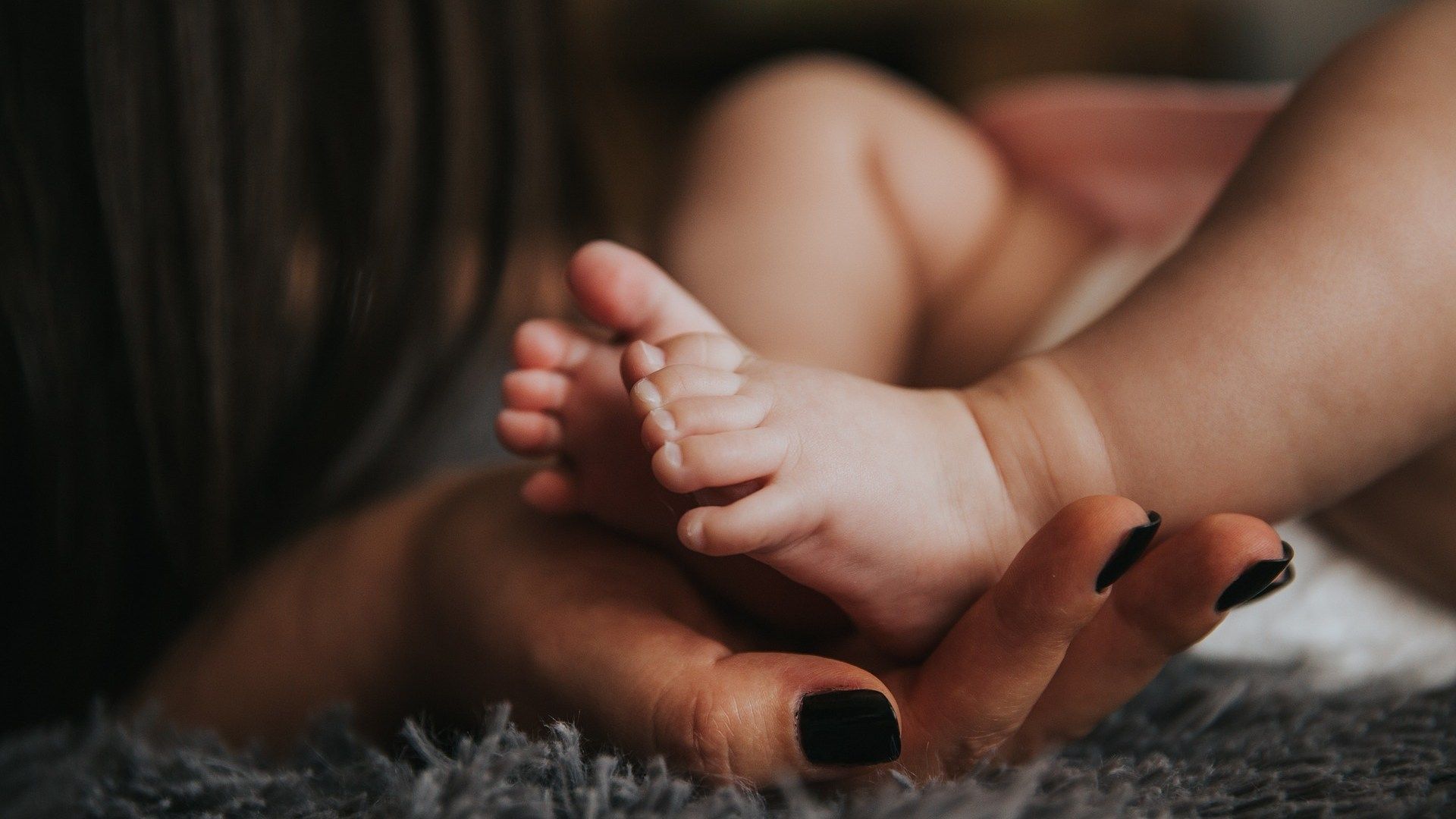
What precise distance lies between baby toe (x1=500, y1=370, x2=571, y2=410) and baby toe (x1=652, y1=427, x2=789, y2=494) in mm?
108

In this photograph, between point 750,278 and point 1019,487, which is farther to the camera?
point 750,278

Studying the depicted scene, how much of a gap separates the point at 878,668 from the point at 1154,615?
10cm

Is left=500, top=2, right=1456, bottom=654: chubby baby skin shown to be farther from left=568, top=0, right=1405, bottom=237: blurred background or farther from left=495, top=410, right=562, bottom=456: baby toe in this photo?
left=568, top=0, right=1405, bottom=237: blurred background

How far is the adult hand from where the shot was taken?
324 mm

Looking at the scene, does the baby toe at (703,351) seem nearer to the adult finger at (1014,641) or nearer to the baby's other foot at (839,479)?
the baby's other foot at (839,479)

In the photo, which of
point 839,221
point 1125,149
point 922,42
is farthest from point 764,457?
point 922,42

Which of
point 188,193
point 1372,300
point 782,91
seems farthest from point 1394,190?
point 188,193

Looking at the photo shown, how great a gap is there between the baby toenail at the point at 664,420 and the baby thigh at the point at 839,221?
0.25 meters

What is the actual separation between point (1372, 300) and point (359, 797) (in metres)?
0.40

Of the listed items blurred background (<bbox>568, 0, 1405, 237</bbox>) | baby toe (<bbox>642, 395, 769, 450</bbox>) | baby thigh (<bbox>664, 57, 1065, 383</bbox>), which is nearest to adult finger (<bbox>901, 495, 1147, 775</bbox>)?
baby toe (<bbox>642, 395, 769, 450</bbox>)

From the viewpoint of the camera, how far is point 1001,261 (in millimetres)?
776

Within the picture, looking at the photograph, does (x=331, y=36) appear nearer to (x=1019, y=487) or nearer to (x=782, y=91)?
(x=782, y=91)

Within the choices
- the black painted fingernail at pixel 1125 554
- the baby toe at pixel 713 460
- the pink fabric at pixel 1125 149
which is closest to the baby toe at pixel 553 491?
the baby toe at pixel 713 460

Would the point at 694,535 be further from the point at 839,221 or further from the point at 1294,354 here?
the point at 839,221
